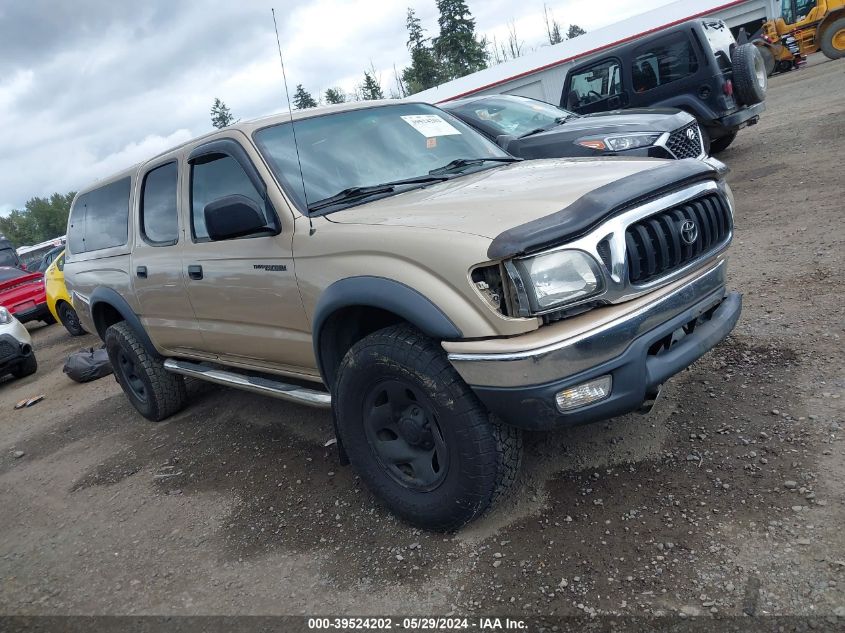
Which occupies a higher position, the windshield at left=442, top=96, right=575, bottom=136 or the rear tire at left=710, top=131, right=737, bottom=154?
the windshield at left=442, top=96, right=575, bottom=136

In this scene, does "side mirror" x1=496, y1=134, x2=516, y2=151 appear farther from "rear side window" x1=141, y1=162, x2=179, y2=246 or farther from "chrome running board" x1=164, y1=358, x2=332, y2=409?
"chrome running board" x1=164, y1=358, x2=332, y2=409

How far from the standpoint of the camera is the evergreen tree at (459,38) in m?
56.8

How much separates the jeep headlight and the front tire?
Answer: 45cm

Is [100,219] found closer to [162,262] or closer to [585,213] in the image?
[162,262]

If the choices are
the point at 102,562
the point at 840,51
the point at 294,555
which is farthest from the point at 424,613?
the point at 840,51

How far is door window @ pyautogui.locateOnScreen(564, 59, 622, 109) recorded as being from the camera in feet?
A: 32.1

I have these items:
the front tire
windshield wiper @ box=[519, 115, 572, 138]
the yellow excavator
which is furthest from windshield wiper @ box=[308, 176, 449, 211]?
the yellow excavator

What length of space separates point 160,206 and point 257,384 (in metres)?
1.49

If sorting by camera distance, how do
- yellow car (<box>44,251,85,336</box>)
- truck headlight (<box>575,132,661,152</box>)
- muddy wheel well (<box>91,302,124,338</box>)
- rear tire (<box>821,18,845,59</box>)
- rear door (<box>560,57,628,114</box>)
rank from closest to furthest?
1. muddy wheel well (<box>91,302,124,338</box>)
2. truck headlight (<box>575,132,661,152</box>)
3. rear door (<box>560,57,628,114</box>)
4. yellow car (<box>44,251,85,336</box>)
5. rear tire (<box>821,18,845,59</box>)

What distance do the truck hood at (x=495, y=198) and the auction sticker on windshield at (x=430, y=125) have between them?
1.82ft

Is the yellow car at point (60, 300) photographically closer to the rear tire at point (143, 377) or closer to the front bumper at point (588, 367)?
the rear tire at point (143, 377)

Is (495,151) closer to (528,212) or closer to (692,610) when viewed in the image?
(528,212)

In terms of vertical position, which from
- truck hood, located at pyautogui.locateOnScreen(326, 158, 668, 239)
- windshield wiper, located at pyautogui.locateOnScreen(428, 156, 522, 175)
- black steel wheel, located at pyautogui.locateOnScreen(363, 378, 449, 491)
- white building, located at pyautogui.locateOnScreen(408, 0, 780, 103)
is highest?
white building, located at pyautogui.locateOnScreen(408, 0, 780, 103)

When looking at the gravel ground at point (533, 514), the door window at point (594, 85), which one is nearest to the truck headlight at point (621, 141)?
the gravel ground at point (533, 514)
